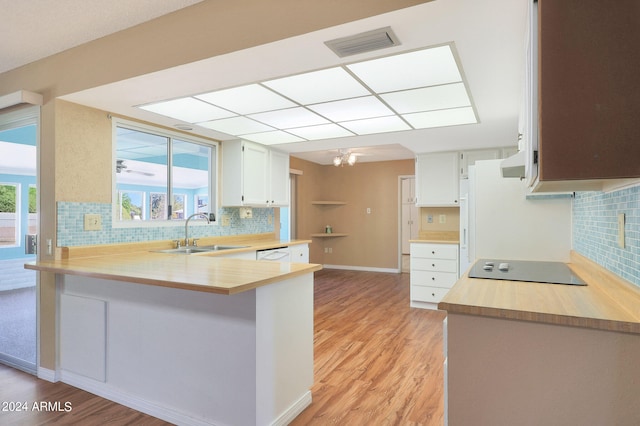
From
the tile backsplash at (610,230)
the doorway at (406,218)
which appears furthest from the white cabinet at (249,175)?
the doorway at (406,218)

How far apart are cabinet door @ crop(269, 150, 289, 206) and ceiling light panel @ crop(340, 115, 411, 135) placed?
133 cm

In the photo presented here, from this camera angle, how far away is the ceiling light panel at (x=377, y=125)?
11.1 ft

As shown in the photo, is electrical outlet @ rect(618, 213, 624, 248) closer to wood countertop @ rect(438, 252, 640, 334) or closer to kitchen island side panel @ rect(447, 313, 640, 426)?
wood countertop @ rect(438, 252, 640, 334)

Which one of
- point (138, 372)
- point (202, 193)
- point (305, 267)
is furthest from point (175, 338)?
point (202, 193)

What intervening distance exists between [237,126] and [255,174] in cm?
88

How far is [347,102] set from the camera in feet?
9.37

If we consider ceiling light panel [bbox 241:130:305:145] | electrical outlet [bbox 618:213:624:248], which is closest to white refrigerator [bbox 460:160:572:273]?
electrical outlet [bbox 618:213:624:248]

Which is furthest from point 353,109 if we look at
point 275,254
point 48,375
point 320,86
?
point 48,375

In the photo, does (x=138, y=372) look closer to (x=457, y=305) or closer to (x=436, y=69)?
(x=457, y=305)

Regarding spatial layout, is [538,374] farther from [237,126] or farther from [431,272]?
[431,272]

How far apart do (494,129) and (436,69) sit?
1.86 m

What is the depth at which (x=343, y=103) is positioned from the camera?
2.88m

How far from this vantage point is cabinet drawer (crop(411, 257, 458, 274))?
4.54 meters

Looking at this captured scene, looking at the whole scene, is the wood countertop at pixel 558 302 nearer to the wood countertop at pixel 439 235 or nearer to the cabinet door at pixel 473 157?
the cabinet door at pixel 473 157
